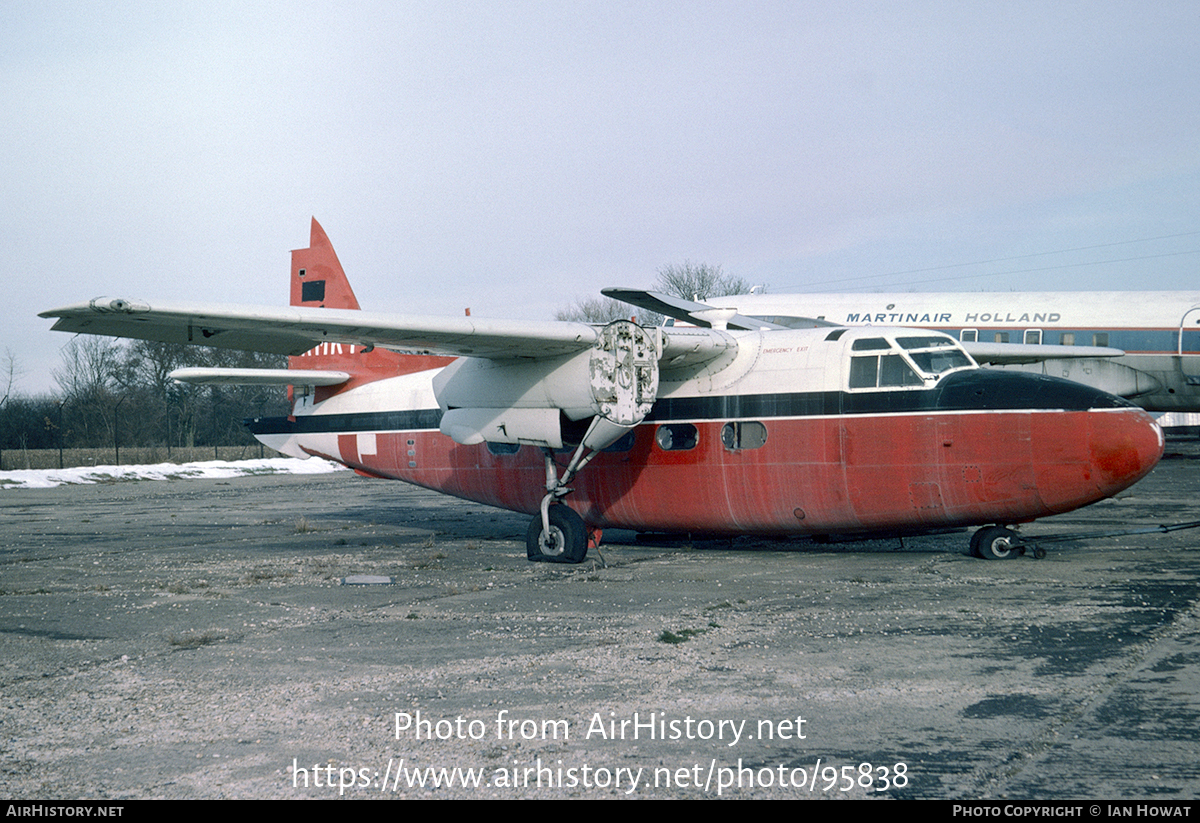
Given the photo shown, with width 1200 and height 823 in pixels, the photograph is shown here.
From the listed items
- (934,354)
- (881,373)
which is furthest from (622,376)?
(934,354)

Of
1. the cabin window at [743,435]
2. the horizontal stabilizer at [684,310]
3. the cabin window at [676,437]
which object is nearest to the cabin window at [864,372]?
the cabin window at [743,435]

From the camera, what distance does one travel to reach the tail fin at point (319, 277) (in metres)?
17.7

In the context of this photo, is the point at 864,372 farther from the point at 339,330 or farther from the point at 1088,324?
the point at 1088,324

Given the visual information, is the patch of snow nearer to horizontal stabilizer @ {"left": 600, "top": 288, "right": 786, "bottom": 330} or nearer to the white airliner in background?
the white airliner in background

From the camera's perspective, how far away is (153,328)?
11023 millimetres

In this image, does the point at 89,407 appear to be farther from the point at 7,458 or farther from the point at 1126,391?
the point at 1126,391

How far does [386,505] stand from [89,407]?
44.1m

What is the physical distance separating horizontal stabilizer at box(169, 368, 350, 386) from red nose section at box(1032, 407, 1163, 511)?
11.6 m

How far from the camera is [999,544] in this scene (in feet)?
37.4

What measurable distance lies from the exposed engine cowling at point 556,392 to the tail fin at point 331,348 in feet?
10.6

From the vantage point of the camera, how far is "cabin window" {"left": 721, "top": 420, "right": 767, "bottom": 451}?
12.3 m

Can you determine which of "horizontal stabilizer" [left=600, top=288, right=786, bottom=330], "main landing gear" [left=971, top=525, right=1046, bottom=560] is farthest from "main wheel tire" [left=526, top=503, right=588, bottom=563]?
"main landing gear" [left=971, top=525, right=1046, bottom=560]

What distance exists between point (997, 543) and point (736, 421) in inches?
138

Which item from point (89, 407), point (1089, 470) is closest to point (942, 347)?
point (1089, 470)
